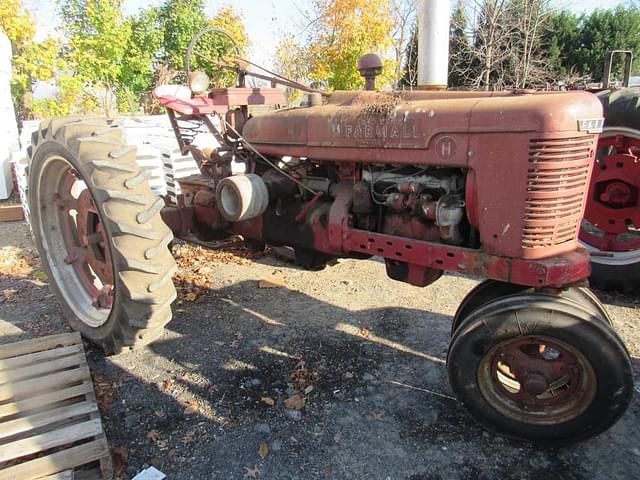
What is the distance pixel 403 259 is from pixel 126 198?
4.91 feet

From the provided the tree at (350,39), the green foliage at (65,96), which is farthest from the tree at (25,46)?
the tree at (350,39)

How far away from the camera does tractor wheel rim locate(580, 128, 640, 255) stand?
13.2 ft

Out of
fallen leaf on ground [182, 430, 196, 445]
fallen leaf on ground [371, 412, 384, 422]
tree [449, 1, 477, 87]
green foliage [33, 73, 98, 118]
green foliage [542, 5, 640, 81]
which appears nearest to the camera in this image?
fallen leaf on ground [182, 430, 196, 445]

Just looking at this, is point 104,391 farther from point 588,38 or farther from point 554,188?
point 588,38

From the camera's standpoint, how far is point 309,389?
2.83 m

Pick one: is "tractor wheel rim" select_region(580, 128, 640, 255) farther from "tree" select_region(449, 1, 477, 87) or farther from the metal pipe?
"tree" select_region(449, 1, 477, 87)

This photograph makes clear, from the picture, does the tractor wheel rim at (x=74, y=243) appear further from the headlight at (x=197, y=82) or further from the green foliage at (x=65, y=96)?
the green foliage at (x=65, y=96)

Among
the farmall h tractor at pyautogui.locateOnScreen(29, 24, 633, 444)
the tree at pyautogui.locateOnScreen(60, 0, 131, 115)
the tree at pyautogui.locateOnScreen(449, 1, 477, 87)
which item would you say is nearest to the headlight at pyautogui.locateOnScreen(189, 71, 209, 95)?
the farmall h tractor at pyautogui.locateOnScreen(29, 24, 633, 444)

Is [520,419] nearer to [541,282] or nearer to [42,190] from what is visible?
[541,282]

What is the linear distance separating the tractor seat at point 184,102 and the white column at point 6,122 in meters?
5.59

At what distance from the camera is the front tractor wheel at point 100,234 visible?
105 inches

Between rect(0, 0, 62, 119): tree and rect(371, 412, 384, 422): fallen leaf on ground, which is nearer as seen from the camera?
rect(371, 412, 384, 422): fallen leaf on ground

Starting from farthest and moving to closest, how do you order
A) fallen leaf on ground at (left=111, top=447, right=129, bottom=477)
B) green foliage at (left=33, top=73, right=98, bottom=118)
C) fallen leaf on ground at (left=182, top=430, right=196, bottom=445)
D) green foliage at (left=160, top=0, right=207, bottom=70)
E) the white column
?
green foliage at (left=160, top=0, right=207, bottom=70) < green foliage at (left=33, top=73, right=98, bottom=118) < the white column < fallen leaf on ground at (left=182, top=430, right=196, bottom=445) < fallen leaf on ground at (left=111, top=447, right=129, bottom=477)

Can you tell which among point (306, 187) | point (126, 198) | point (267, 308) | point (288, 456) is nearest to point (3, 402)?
point (126, 198)
